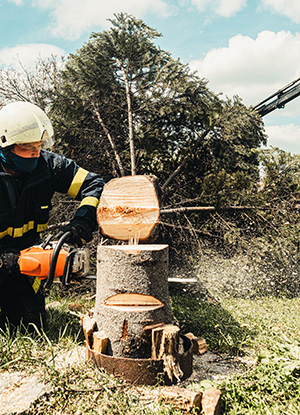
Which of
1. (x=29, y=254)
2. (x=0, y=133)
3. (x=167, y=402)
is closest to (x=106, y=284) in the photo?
(x=29, y=254)

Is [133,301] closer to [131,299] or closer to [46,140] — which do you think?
[131,299]

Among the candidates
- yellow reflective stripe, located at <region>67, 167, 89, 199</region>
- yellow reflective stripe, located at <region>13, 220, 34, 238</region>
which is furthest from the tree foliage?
yellow reflective stripe, located at <region>13, 220, 34, 238</region>

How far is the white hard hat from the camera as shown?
2.71 m

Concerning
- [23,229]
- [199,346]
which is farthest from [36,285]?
[199,346]

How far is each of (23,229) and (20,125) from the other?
882mm

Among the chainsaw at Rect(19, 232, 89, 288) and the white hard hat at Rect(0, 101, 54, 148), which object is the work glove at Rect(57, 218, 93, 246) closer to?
the chainsaw at Rect(19, 232, 89, 288)

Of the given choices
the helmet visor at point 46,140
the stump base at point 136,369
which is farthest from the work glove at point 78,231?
the stump base at point 136,369

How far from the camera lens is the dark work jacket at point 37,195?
284 cm

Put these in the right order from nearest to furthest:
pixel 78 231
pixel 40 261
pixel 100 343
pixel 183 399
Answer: pixel 183 399
pixel 100 343
pixel 40 261
pixel 78 231

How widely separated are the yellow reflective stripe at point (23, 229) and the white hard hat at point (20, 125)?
0.70 metres

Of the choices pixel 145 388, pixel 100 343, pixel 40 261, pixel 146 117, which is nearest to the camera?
pixel 145 388

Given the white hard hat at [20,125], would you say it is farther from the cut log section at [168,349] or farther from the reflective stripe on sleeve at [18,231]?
the cut log section at [168,349]

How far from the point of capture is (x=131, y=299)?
240 cm

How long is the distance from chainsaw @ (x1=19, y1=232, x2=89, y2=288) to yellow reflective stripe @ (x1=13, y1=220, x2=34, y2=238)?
501mm
